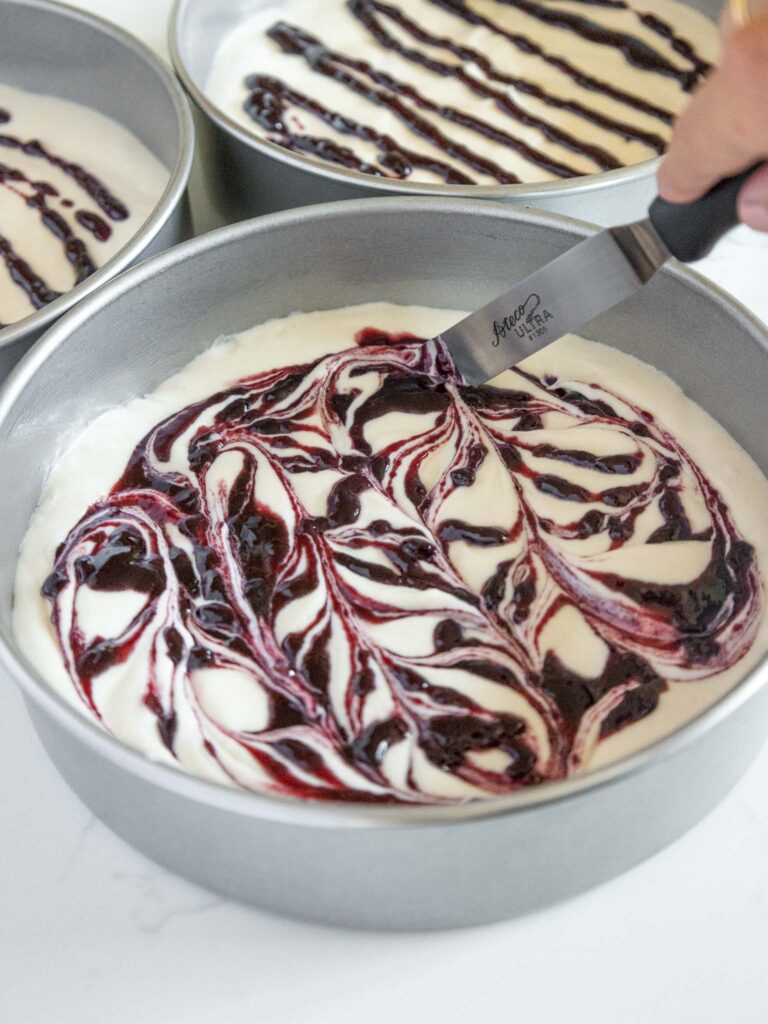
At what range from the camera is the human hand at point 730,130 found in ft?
3.59

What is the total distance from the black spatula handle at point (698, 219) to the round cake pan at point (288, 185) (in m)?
0.48

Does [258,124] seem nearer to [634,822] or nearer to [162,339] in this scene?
[162,339]

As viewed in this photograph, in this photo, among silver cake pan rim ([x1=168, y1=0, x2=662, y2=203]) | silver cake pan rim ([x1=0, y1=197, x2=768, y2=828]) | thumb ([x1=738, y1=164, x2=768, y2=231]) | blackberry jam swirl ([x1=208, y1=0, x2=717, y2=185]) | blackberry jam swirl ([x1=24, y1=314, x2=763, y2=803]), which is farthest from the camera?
blackberry jam swirl ([x1=208, y1=0, x2=717, y2=185])

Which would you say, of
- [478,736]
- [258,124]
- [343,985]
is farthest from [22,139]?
[343,985]

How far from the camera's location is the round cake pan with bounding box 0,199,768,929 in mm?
1089

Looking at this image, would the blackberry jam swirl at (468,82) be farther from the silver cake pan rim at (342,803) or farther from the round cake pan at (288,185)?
the silver cake pan rim at (342,803)

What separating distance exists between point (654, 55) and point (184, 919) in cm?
199

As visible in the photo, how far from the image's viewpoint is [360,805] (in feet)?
3.47

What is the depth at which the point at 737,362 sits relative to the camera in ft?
5.11

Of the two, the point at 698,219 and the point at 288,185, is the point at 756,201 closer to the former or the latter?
the point at 698,219

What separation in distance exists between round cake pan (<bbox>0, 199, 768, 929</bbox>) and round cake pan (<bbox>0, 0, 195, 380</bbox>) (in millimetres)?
184

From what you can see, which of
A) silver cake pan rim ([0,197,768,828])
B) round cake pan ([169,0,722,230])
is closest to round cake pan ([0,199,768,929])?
silver cake pan rim ([0,197,768,828])

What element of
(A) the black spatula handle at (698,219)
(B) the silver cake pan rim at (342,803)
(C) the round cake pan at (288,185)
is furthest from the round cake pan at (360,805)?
(A) the black spatula handle at (698,219)

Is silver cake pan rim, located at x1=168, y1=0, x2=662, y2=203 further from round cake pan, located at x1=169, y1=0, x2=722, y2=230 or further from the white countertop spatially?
the white countertop
